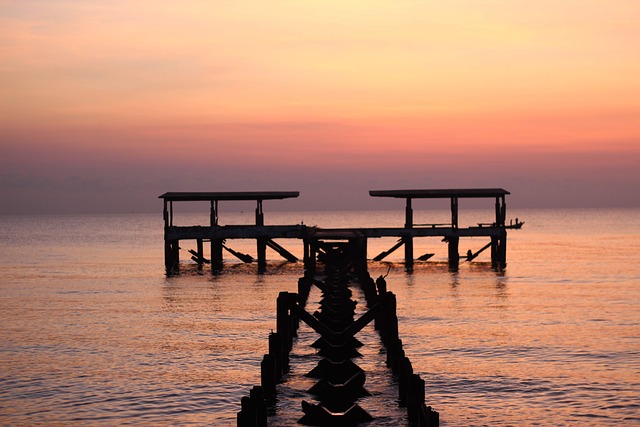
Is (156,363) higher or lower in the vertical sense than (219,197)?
lower

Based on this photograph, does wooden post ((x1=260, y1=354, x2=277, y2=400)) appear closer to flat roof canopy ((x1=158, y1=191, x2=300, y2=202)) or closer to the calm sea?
the calm sea

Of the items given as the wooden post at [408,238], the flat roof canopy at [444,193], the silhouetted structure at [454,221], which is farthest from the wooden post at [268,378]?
the wooden post at [408,238]

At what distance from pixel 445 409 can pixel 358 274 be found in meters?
29.2

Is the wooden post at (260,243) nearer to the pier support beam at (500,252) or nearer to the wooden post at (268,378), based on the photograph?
the pier support beam at (500,252)

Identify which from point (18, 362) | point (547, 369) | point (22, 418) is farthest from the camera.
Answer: point (18, 362)

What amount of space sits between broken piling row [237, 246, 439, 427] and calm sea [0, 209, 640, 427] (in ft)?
1.51

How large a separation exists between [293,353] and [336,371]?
508cm

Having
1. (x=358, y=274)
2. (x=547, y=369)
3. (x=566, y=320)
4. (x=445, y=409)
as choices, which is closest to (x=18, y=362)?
(x=445, y=409)

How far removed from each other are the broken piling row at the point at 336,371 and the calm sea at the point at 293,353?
461mm

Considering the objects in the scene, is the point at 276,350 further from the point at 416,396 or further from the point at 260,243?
the point at 260,243

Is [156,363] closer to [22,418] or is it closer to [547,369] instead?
[22,418]

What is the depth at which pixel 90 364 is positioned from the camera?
89.5 feet

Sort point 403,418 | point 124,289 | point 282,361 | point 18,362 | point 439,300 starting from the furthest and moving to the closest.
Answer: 1. point 124,289
2. point 439,300
3. point 18,362
4. point 282,361
5. point 403,418

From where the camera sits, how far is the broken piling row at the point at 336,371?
1557cm
